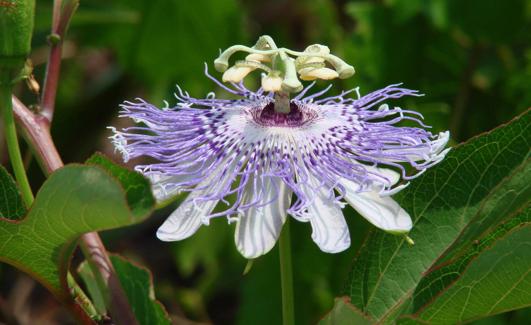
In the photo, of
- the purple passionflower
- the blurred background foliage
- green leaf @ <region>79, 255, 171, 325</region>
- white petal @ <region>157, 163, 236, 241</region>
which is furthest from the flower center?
the blurred background foliage

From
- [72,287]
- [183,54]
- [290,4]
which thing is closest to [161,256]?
[183,54]

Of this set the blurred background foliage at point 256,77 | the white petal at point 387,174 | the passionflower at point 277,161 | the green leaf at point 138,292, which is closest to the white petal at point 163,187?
the passionflower at point 277,161

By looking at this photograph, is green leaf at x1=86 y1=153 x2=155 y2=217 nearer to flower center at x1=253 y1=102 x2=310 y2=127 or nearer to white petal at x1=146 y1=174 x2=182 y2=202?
white petal at x1=146 y1=174 x2=182 y2=202

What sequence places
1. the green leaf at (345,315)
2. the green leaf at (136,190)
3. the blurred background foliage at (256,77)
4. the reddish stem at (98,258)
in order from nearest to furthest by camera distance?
1. the green leaf at (136,190)
2. the green leaf at (345,315)
3. the reddish stem at (98,258)
4. the blurred background foliage at (256,77)

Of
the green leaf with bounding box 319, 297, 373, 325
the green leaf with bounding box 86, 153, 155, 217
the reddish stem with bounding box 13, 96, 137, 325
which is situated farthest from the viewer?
the reddish stem with bounding box 13, 96, 137, 325

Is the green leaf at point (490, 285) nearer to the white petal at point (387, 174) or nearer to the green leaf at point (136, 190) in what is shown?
the white petal at point (387, 174)

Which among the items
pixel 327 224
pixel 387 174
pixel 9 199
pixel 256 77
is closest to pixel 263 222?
pixel 327 224
